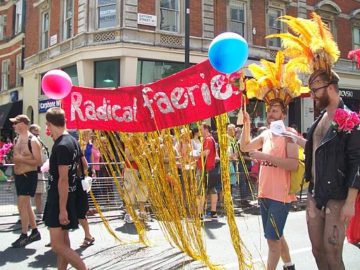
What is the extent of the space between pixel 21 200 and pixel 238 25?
51.4ft

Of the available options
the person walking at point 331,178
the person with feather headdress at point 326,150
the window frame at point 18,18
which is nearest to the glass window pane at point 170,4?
the window frame at point 18,18

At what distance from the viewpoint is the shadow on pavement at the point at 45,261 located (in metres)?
5.27

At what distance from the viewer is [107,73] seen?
1767cm

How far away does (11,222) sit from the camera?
26.2ft

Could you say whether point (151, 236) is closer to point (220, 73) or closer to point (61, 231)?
point (61, 231)

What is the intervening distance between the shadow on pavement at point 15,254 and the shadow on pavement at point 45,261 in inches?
7.2

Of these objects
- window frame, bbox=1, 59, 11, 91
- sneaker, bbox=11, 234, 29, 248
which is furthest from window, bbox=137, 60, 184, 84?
window frame, bbox=1, 59, 11, 91

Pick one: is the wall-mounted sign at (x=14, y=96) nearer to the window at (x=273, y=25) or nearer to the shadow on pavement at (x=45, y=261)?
the window at (x=273, y=25)

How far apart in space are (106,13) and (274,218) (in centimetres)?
1518

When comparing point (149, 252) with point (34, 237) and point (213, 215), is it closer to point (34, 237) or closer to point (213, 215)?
point (34, 237)

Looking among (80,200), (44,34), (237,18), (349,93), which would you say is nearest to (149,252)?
(80,200)

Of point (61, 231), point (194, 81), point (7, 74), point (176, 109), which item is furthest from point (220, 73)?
point (7, 74)

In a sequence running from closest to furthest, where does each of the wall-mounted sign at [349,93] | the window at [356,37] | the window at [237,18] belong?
the window at [237,18] → the wall-mounted sign at [349,93] → the window at [356,37]

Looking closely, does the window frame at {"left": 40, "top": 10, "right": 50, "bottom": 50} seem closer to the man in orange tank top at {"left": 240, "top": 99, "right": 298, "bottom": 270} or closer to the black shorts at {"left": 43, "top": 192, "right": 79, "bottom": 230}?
the black shorts at {"left": 43, "top": 192, "right": 79, "bottom": 230}
